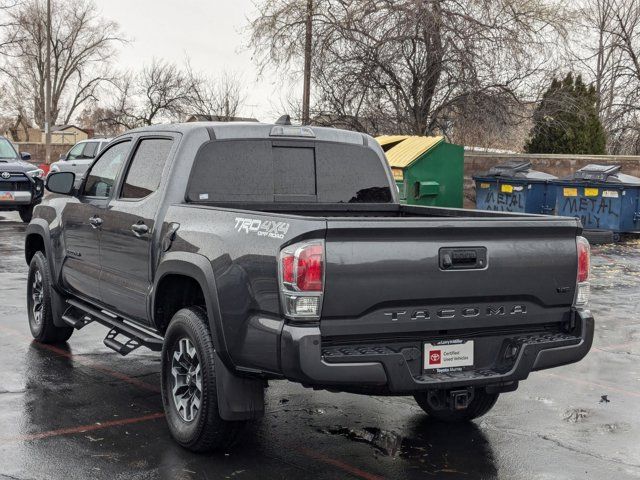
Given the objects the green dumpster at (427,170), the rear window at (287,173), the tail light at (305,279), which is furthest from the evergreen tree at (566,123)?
the tail light at (305,279)

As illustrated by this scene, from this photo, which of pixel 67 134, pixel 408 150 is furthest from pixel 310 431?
pixel 67 134

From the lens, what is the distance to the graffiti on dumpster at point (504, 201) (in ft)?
65.2

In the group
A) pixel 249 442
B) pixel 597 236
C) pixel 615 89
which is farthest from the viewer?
pixel 615 89

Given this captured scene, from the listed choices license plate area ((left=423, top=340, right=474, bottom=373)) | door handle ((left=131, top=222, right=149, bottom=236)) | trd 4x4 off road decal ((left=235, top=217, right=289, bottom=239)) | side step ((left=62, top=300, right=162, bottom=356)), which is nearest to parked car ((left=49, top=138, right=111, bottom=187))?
side step ((left=62, top=300, right=162, bottom=356))

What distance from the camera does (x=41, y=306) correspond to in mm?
7613

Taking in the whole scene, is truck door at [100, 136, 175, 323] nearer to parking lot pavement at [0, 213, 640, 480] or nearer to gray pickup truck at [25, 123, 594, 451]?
gray pickup truck at [25, 123, 594, 451]

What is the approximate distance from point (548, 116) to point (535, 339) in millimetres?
19962

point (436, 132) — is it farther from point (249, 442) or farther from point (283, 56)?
point (249, 442)

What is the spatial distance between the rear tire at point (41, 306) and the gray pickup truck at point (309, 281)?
125cm

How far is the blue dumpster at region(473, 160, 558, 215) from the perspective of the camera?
64.6 feet

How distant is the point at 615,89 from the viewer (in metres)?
39.6

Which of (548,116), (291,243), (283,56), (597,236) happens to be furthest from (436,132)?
(291,243)

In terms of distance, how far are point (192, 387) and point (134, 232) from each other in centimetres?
122

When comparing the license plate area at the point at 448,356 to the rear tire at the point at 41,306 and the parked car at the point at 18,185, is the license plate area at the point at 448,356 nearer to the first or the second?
the rear tire at the point at 41,306
